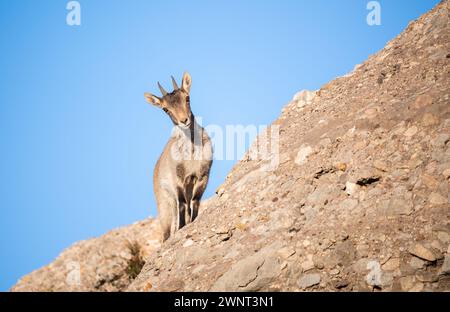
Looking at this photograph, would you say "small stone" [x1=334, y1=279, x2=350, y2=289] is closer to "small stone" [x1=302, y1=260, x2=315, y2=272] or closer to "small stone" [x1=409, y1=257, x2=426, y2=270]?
"small stone" [x1=302, y1=260, x2=315, y2=272]

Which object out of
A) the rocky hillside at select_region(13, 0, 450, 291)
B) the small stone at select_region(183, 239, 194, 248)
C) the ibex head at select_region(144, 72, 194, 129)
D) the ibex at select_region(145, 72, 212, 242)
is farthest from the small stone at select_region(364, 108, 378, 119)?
the ibex at select_region(145, 72, 212, 242)

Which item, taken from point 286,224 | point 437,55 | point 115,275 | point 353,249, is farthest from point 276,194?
point 115,275

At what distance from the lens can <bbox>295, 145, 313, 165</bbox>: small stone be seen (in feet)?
28.3

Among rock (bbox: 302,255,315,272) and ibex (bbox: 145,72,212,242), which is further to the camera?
ibex (bbox: 145,72,212,242)

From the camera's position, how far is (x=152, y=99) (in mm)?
11578

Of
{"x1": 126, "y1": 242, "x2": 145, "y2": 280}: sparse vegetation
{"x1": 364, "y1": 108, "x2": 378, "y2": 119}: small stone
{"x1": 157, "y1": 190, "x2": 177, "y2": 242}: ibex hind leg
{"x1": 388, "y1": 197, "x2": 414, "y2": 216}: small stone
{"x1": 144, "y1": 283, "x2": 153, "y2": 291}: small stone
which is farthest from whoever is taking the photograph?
{"x1": 126, "y1": 242, "x2": 145, "y2": 280}: sparse vegetation

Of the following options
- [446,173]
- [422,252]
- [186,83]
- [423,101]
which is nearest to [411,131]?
[423,101]

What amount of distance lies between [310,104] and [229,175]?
2.21 metres

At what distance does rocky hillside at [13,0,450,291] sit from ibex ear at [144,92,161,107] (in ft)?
7.84

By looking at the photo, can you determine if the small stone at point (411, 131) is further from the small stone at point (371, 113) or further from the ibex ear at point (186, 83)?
the ibex ear at point (186, 83)

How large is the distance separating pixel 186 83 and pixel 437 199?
663 centimetres

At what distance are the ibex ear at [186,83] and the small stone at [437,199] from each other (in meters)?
6.36
